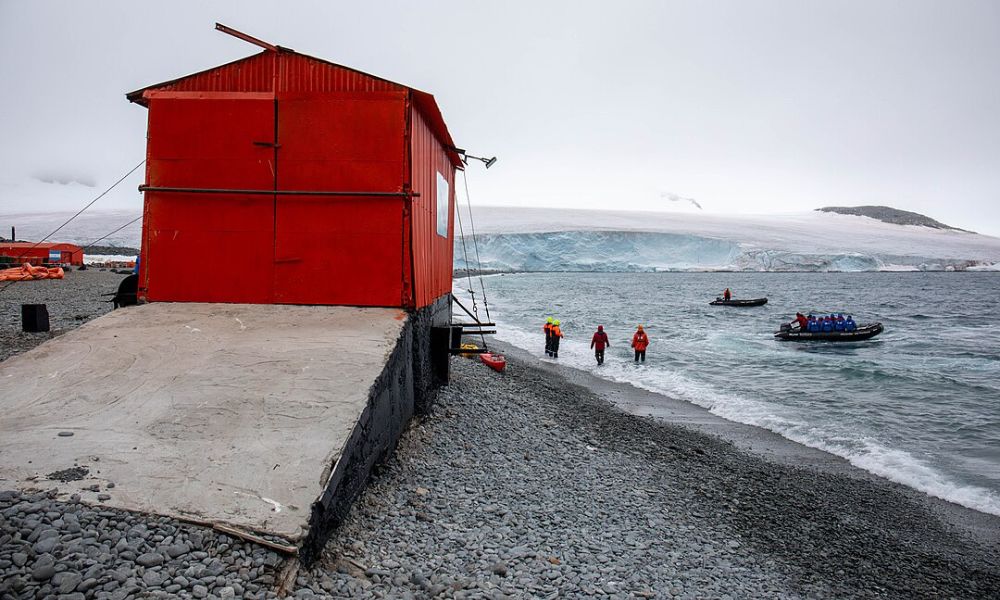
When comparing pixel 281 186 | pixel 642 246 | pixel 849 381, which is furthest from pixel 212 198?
pixel 642 246

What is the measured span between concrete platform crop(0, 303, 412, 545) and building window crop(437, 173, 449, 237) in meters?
3.57

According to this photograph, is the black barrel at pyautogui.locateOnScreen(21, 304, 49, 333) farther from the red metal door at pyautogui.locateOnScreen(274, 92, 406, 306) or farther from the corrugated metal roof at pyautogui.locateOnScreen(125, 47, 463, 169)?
the red metal door at pyautogui.locateOnScreen(274, 92, 406, 306)

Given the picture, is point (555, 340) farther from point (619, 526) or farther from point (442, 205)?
point (619, 526)

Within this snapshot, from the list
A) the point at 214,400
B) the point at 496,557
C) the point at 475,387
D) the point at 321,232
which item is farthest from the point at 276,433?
the point at 475,387

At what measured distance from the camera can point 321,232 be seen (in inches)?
334

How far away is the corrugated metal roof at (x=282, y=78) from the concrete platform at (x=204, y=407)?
3007mm

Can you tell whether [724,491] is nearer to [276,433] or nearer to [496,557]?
[496,557]

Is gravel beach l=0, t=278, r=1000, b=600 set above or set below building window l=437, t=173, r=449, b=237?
below

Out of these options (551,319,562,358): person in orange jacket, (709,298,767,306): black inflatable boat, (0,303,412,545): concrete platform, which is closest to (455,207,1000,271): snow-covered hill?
(709,298,767,306): black inflatable boat

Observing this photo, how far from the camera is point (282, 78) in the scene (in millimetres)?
8461

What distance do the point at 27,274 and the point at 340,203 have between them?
97.7 ft

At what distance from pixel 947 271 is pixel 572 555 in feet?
505

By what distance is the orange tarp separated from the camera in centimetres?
2850

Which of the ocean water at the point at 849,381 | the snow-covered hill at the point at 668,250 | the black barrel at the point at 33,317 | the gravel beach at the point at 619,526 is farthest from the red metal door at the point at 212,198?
A: the snow-covered hill at the point at 668,250
